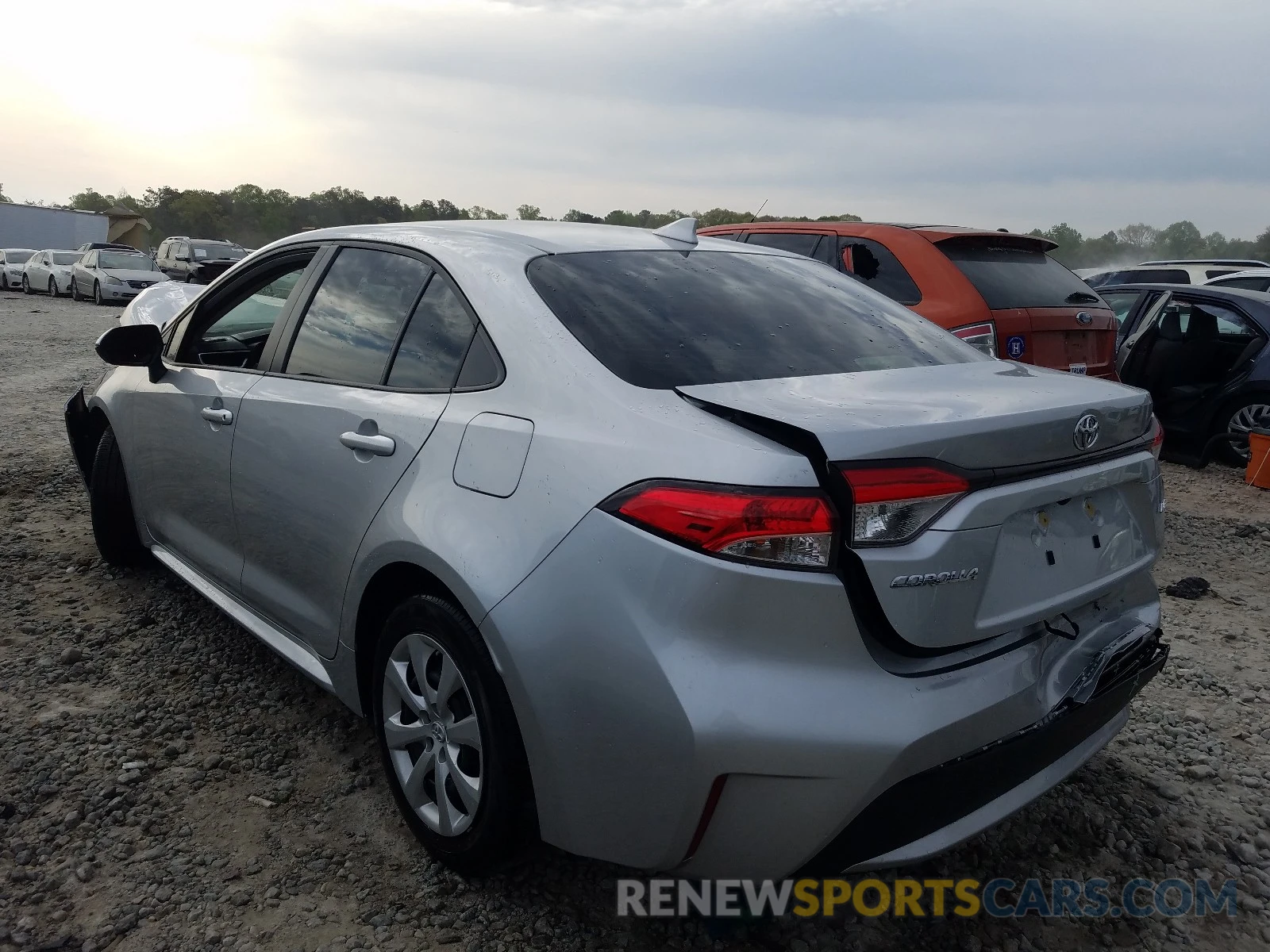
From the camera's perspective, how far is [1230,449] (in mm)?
7180

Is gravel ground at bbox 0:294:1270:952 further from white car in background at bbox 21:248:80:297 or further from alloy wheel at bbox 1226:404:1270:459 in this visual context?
white car in background at bbox 21:248:80:297

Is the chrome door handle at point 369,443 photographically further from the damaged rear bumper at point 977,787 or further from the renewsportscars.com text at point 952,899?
the damaged rear bumper at point 977,787

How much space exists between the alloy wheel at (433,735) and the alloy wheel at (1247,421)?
685 centimetres

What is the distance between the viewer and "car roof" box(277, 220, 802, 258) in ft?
8.50

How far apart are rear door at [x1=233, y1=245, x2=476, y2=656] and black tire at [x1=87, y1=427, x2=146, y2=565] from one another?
4.43 feet

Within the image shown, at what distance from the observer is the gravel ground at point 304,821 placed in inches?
86.8

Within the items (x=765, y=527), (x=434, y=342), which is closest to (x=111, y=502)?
(x=434, y=342)

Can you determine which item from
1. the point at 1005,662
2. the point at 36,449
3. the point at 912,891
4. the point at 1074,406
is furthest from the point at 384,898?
the point at 36,449

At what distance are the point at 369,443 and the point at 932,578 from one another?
1.40m

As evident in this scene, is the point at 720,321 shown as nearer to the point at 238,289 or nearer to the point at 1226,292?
the point at 238,289

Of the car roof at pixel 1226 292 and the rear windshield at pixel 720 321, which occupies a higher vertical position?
the rear windshield at pixel 720 321

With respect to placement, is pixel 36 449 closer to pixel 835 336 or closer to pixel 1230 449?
pixel 835 336

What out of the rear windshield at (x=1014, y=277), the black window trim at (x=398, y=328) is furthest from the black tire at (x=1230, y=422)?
the black window trim at (x=398, y=328)

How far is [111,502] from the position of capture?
404 cm
